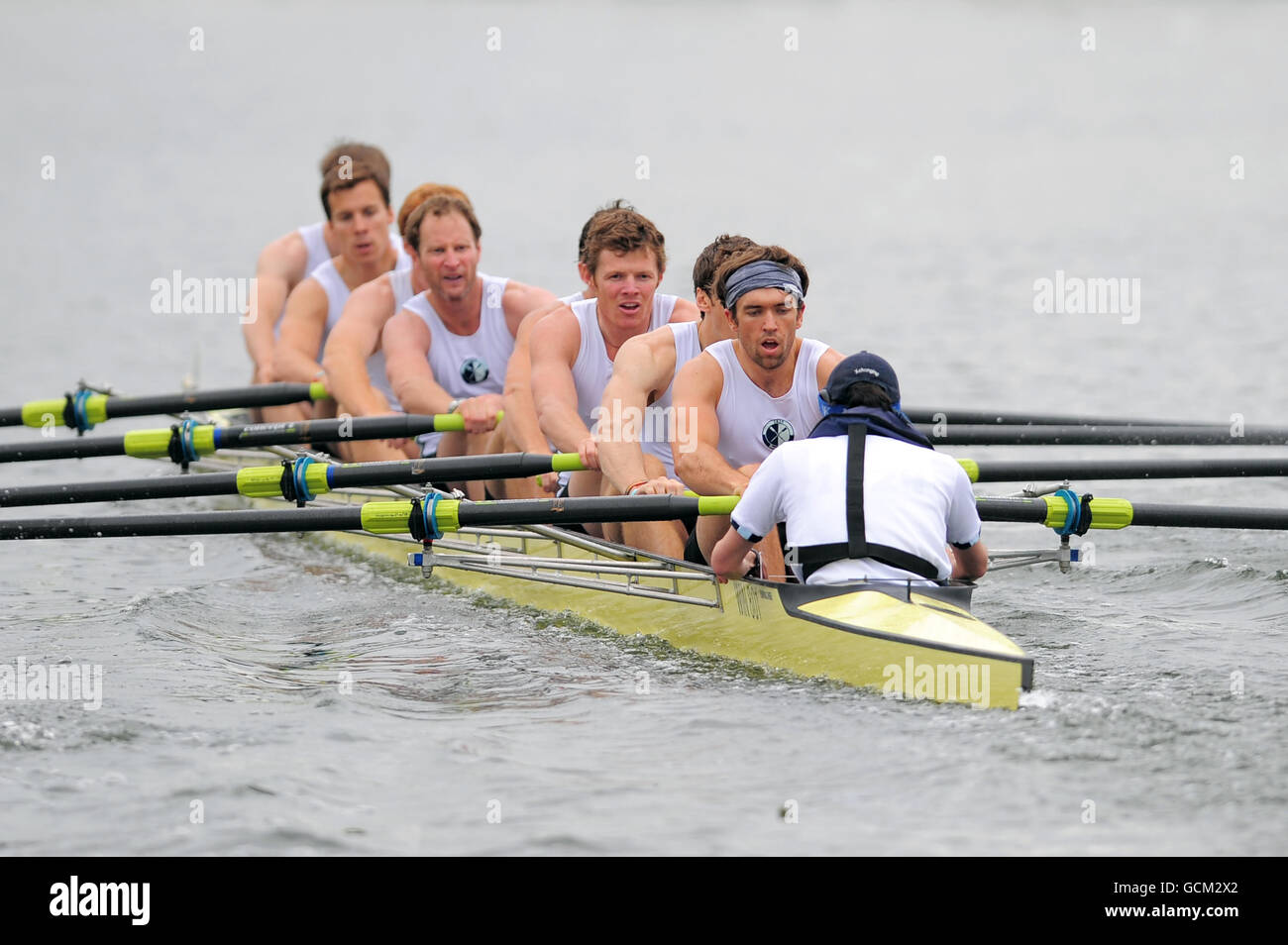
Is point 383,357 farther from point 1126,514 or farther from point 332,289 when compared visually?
point 1126,514

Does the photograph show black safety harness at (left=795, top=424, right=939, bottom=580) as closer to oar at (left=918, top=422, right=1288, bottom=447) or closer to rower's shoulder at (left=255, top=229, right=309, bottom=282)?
oar at (left=918, top=422, right=1288, bottom=447)

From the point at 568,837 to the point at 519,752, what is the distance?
31.0 inches

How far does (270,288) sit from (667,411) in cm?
495

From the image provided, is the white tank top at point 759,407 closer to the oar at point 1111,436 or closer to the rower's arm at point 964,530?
the rower's arm at point 964,530

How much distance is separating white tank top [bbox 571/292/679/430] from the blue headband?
59.6 inches

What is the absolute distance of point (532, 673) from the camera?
626 centimetres

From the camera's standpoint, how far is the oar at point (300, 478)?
6.81m

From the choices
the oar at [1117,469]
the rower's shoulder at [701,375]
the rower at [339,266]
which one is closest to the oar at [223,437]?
the rower at [339,266]

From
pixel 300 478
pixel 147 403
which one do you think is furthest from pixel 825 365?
pixel 147 403

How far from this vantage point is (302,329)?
10344 mm

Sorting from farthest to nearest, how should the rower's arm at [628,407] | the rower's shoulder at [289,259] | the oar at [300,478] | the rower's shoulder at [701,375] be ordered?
the rower's shoulder at [289,259] < the oar at [300,478] < the rower's arm at [628,407] < the rower's shoulder at [701,375]

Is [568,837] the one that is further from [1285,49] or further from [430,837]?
[1285,49]

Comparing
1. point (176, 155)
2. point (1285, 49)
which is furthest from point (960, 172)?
point (176, 155)

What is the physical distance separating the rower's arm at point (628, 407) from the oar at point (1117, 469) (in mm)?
1425
